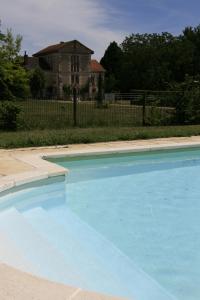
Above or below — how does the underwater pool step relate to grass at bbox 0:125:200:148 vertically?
Answer: below

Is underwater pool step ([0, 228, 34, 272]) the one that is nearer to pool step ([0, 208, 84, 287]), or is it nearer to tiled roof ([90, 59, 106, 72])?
pool step ([0, 208, 84, 287])

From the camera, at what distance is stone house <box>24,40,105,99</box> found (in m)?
79.6

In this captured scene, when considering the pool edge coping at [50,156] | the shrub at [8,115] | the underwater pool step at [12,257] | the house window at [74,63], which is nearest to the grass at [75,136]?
the pool edge coping at [50,156]

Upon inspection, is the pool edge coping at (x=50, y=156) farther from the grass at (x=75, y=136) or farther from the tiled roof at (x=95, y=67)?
the tiled roof at (x=95, y=67)

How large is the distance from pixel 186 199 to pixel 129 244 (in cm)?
269

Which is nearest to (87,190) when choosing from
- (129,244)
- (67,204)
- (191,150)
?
(67,204)

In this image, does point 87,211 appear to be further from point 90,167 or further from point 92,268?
point 90,167

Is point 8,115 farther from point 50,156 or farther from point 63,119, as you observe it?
point 50,156

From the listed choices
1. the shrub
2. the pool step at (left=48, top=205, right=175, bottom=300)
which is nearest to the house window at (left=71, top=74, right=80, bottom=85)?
the shrub

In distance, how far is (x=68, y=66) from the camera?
80250 millimetres

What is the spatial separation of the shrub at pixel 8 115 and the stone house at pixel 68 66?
62922 millimetres

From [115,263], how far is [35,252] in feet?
2.89

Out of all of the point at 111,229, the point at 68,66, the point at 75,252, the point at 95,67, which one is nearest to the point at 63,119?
the point at 111,229

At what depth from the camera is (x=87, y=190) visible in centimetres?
879
